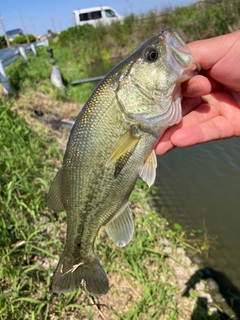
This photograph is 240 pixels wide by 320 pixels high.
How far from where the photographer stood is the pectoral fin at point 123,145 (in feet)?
6.50

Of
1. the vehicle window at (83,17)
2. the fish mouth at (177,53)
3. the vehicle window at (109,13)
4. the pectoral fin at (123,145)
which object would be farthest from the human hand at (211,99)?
the vehicle window at (83,17)

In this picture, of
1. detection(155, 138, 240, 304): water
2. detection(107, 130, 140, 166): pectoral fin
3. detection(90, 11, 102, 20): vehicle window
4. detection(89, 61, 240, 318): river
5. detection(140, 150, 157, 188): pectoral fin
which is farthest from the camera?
detection(90, 11, 102, 20): vehicle window

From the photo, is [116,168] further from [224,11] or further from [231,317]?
[224,11]

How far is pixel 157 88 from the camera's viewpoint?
2047 millimetres

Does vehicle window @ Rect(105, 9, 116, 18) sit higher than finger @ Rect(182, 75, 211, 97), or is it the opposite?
finger @ Rect(182, 75, 211, 97)

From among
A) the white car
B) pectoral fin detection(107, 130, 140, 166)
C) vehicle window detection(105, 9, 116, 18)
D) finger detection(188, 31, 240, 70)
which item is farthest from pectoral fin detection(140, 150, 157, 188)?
vehicle window detection(105, 9, 116, 18)

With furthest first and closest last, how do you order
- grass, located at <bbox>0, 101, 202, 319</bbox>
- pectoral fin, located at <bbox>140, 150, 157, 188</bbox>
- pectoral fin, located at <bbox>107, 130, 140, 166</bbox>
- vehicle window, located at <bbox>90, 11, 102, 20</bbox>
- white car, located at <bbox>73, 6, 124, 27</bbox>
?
vehicle window, located at <bbox>90, 11, 102, 20</bbox>, white car, located at <bbox>73, 6, 124, 27</bbox>, grass, located at <bbox>0, 101, 202, 319</bbox>, pectoral fin, located at <bbox>140, 150, 157, 188</bbox>, pectoral fin, located at <bbox>107, 130, 140, 166</bbox>

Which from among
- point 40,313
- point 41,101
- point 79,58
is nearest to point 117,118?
point 40,313

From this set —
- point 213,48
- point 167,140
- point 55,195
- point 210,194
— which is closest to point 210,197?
point 210,194

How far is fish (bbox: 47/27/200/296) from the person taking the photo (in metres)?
2.02

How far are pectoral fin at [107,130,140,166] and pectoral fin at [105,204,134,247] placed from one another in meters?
0.43

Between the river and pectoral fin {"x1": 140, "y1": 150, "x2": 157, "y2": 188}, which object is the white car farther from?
pectoral fin {"x1": 140, "y1": 150, "x2": 157, "y2": 188}

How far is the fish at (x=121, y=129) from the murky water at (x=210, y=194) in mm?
2820

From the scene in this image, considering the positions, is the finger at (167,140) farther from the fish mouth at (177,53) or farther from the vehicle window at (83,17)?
the vehicle window at (83,17)
